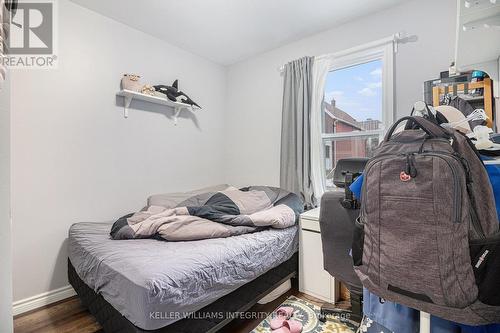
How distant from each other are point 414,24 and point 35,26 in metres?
3.00

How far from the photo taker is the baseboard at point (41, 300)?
174cm

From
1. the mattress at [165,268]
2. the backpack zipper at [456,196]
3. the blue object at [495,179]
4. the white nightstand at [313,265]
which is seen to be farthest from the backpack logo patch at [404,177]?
the white nightstand at [313,265]

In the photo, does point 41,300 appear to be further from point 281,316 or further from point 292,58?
point 292,58

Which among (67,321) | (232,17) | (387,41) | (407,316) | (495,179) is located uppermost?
(232,17)

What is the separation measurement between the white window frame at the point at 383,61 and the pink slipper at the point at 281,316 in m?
1.64

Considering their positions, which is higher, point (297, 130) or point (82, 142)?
point (297, 130)

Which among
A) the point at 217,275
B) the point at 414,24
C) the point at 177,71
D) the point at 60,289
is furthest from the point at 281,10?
the point at 60,289

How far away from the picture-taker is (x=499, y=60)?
3.84 ft

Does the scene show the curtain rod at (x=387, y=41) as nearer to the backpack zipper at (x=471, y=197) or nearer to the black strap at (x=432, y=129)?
the black strap at (x=432, y=129)

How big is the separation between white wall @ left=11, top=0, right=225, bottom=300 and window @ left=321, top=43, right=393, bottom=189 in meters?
1.64

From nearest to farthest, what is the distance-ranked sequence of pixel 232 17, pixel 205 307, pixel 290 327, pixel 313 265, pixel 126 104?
pixel 205 307 → pixel 290 327 → pixel 313 265 → pixel 232 17 → pixel 126 104

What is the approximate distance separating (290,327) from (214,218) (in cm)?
86

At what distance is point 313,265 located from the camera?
1941mm

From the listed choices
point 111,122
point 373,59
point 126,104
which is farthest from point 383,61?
point 111,122
